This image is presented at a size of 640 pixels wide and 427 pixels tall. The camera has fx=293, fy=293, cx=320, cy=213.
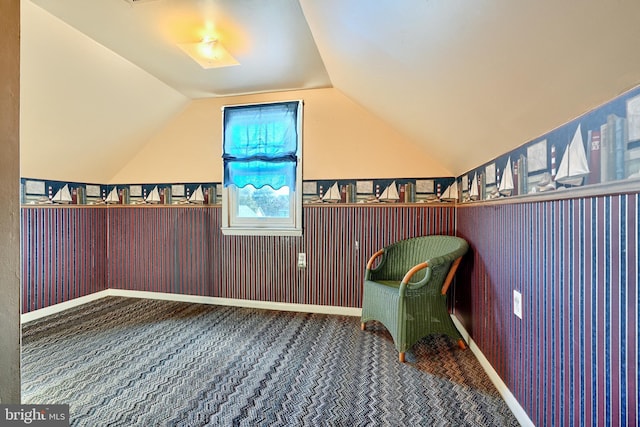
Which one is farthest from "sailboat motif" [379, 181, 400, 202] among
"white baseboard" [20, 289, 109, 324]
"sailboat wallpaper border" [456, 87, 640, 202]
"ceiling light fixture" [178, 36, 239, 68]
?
"white baseboard" [20, 289, 109, 324]

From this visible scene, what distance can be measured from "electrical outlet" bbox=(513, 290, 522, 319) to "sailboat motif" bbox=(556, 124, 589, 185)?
69 centimetres

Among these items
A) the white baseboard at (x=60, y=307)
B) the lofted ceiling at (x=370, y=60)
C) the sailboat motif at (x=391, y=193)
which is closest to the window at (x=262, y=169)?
the lofted ceiling at (x=370, y=60)

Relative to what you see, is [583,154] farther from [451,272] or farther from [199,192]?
[199,192]

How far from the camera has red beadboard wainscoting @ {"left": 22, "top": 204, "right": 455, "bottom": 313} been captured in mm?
3008

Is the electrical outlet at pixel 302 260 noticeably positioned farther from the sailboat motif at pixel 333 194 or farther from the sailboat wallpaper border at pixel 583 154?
the sailboat wallpaper border at pixel 583 154

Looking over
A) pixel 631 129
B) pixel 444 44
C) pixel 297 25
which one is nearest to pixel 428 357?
pixel 631 129

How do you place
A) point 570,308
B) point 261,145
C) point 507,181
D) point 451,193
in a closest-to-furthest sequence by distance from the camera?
point 570,308, point 507,181, point 451,193, point 261,145

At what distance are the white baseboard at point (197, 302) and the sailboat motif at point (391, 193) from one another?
1186 mm

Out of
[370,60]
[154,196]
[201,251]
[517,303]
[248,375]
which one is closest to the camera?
[517,303]

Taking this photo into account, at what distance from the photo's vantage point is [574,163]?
107cm

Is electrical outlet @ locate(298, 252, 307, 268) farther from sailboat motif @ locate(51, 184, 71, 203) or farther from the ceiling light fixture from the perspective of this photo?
sailboat motif @ locate(51, 184, 71, 203)

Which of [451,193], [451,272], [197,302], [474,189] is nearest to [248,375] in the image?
[451,272]

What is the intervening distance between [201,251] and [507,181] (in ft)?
10.2

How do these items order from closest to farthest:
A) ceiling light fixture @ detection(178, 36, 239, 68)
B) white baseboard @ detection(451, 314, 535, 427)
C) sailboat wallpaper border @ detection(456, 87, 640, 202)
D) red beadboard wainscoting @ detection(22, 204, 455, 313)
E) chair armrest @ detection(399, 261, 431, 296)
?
sailboat wallpaper border @ detection(456, 87, 640, 202), white baseboard @ detection(451, 314, 535, 427), chair armrest @ detection(399, 261, 431, 296), ceiling light fixture @ detection(178, 36, 239, 68), red beadboard wainscoting @ detection(22, 204, 455, 313)
